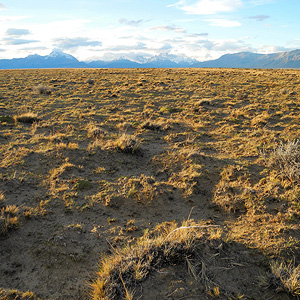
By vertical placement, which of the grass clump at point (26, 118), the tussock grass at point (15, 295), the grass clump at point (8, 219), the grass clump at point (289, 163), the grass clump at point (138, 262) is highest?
the grass clump at point (26, 118)

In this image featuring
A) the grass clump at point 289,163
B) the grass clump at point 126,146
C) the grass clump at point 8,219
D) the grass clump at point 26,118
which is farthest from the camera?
the grass clump at point 26,118

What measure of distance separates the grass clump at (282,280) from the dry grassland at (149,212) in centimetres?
2

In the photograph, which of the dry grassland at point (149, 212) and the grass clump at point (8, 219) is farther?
the grass clump at point (8, 219)

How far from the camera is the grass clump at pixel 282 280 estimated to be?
3.64 m

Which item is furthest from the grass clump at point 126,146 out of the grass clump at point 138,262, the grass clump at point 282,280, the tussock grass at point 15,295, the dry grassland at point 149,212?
the grass clump at point 282,280

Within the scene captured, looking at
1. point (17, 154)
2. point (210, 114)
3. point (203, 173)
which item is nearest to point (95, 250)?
point (203, 173)

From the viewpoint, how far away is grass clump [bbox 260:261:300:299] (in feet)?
12.0

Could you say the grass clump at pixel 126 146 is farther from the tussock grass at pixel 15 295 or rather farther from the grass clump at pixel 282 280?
the grass clump at pixel 282 280

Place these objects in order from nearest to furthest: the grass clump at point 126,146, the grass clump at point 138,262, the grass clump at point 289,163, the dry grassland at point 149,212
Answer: the grass clump at point 138,262, the dry grassland at point 149,212, the grass clump at point 289,163, the grass clump at point 126,146

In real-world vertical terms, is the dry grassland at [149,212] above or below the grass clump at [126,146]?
below

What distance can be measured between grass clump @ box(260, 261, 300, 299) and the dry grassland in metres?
0.02

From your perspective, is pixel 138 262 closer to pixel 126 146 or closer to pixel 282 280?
pixel 282 280

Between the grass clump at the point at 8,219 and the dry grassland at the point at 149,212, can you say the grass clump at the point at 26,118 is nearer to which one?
the dry grassland at the point at 149,212

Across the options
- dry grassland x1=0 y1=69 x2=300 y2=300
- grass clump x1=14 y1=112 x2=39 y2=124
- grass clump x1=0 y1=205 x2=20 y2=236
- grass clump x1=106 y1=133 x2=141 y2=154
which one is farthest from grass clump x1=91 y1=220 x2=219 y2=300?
grass clump x1=14 y1=112 x2=39 y2=124
